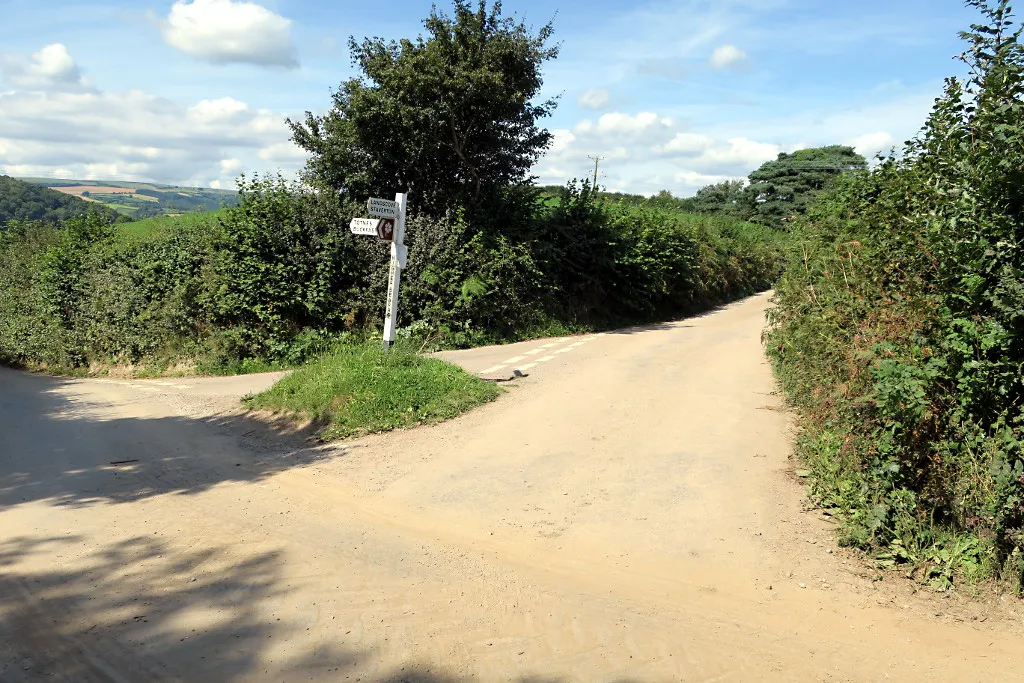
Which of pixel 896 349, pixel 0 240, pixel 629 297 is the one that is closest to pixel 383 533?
pixel 896 349

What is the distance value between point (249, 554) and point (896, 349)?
4.89 meters

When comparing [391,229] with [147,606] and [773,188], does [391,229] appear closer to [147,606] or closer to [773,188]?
[147,606]

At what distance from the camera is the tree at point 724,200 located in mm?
60559

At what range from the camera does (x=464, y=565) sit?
518 cm

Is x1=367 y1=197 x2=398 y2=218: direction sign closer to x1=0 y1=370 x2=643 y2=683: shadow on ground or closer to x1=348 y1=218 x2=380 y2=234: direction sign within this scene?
x1=348 y1=218 x2=380 y2=234: direction sign

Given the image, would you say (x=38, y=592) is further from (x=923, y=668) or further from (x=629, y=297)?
(x=629, y=297)

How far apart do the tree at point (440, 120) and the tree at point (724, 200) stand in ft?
148

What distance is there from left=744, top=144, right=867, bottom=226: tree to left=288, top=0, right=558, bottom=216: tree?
41.1m

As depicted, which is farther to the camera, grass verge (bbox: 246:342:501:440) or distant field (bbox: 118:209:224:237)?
distant field (bbox: 118:209:224:237)

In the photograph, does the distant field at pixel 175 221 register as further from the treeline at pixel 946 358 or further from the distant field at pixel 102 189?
the distant field at pixel 102 189

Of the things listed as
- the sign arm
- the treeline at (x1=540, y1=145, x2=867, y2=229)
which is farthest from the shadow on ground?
the treeline at (x1=540, y1=145, x2=867, y2=229)

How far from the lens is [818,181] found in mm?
55938

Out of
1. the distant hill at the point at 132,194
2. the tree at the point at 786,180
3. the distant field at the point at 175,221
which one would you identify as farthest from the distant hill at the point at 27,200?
the tree at the point at 786,180

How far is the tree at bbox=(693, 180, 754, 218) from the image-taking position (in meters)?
60.6
